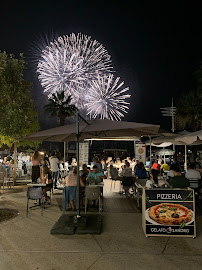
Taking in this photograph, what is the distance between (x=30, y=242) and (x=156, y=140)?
9.09 m

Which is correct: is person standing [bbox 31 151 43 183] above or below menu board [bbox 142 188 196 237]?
above

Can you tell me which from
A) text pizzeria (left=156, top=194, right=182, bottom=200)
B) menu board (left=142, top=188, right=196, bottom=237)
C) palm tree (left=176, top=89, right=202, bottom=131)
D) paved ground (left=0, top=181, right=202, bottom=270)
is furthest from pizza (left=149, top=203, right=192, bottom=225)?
palm tree (left=176, top=89, right=202, bottom=131)

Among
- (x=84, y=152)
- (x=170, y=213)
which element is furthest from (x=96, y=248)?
Result: (x=84, y=152)

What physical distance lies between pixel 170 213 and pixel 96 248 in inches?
71.7

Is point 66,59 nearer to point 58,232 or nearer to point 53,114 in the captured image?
point 53,114

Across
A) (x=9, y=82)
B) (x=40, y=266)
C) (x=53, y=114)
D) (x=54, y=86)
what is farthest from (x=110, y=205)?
(x=53, y=114)

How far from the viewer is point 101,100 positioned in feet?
94.8

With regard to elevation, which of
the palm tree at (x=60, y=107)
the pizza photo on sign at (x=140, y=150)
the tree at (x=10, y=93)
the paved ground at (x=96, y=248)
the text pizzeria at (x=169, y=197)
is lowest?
the paved ground at (x=96, y=248)

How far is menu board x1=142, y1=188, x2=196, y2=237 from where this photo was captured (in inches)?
220

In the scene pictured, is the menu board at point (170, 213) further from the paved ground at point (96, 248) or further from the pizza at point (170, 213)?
the paved ground at point (96, 248)

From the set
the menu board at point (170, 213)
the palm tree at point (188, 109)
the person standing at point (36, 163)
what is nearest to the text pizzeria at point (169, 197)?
the menu board at point (170, 213)

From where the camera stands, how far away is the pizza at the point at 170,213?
561cm

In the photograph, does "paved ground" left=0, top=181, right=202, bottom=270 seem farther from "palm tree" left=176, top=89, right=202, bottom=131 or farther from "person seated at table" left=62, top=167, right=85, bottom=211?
"palm tree" left=176, top=89, right=202, bottom=131

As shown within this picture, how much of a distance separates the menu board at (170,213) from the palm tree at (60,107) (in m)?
26.3
